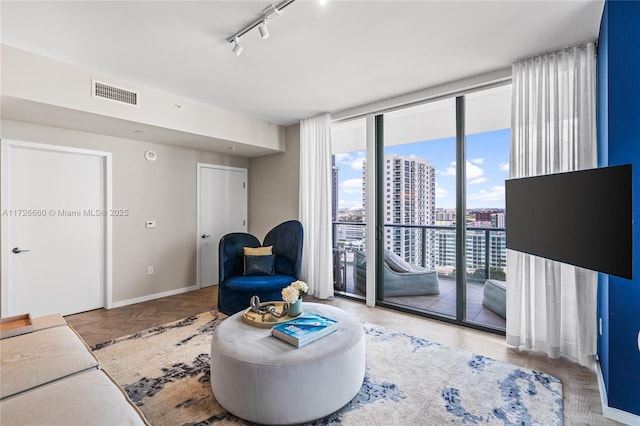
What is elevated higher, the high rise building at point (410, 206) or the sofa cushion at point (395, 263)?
the high rise building at point (410, 206)

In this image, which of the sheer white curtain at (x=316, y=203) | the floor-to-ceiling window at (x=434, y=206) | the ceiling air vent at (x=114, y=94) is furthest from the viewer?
the sheer white curtain at (x=316, y=203)

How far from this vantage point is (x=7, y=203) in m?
3.19

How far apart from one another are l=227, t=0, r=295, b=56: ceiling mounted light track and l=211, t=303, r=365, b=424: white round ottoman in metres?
2.20

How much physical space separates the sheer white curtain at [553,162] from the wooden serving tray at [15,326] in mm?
3730

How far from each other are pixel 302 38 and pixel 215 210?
11.1 ft

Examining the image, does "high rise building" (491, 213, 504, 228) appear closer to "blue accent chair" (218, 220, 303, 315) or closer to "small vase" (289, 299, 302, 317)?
"blue accent chair" (218, 220, 303, 315)

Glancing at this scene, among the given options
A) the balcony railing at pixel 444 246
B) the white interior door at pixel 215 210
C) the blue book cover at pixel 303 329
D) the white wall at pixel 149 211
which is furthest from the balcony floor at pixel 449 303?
the white wall at pixel 149 211

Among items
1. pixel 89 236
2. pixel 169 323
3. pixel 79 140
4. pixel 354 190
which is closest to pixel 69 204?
pixel 89 236

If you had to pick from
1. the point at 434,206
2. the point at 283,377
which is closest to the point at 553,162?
the point at 434,206

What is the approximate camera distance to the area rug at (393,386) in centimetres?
184

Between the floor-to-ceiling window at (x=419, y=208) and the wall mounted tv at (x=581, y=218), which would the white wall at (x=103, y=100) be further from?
the wall mounted tv at (x=581, y=218)

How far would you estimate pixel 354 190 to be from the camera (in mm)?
4770

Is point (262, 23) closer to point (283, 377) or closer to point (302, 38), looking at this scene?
point (302, 38)

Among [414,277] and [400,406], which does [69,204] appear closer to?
[400,406]
